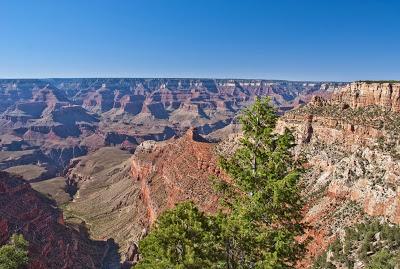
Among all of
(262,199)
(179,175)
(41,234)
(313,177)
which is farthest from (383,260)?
(41,234)

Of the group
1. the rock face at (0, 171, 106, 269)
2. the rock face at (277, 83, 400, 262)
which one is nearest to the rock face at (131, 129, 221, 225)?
Result: the rock face at (0, 171, 106, 269)

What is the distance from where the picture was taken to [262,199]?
81.6 ft

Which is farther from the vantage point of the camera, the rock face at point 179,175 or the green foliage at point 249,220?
the rock face at point 179,175

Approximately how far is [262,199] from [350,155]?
125 feet

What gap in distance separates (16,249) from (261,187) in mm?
46840

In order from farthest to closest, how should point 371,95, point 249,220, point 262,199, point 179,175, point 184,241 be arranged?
point 179,175
point 371,95
point 184,241
point 262,199
point 249,220

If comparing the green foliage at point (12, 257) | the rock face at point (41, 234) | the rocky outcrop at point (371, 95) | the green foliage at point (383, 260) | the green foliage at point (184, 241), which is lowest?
the rock face at point (41, 234)

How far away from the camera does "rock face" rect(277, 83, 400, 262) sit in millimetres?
47594

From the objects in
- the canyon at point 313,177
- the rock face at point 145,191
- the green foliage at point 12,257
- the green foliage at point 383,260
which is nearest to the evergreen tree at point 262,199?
the canyon at point 313,177

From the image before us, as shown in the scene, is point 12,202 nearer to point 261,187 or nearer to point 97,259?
point 97,259

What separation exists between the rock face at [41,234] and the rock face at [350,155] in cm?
3955

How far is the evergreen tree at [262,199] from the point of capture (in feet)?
80.0

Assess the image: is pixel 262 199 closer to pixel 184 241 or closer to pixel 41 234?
pixel 184 241

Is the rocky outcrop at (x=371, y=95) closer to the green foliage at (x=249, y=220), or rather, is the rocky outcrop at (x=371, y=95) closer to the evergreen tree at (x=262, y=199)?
the evergreen tree at (x=262, y=199)
